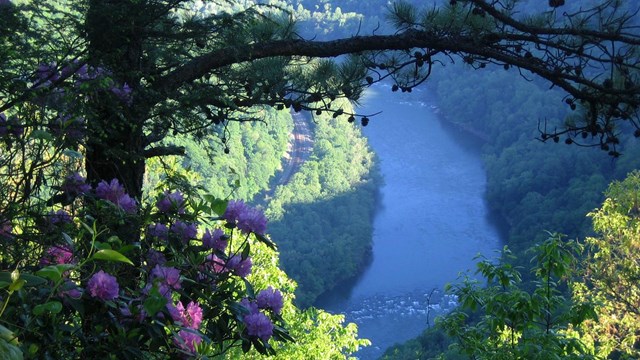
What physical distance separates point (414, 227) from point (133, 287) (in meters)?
17.5

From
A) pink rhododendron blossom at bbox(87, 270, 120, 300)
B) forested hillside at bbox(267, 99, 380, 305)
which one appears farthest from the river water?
pink rhododendron blossom at bbox(87, 270, 120, 300)

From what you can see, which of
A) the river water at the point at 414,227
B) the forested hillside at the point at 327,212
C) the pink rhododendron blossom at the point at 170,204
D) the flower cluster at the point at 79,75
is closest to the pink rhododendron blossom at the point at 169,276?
the pink rhododendron blossom at the point at 170,204

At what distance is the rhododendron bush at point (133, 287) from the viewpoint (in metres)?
0.99

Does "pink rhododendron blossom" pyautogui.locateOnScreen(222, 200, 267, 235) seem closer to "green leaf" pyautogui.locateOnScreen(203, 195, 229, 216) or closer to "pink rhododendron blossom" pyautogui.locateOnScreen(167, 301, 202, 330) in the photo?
"green leaf" pyautogui.locateOnScreen(203, 195, 229, 216)

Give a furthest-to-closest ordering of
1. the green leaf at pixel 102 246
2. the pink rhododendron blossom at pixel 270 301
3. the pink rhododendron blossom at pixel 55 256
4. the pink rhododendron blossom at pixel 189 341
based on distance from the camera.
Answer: the pink rhododendron blossom at pixel 270 301 → the pink rhododendron blossom at pixel 55 256 → the pink rhododendron blossom at pixel 189 341 → the green leaf at pixel 102 246

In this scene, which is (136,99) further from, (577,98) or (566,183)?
(566,183)

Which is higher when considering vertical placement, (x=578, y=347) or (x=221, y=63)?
(x=221, y=63)

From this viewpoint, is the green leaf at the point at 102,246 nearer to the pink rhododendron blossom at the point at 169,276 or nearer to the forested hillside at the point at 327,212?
the pink rhododendron blossom at the point at 169,276

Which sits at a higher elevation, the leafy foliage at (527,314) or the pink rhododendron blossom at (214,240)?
the pink rhododendron blossom at (214,240)

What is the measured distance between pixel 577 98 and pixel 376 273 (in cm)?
1580

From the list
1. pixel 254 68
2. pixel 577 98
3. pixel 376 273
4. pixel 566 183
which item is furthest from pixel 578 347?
pixel 566 183

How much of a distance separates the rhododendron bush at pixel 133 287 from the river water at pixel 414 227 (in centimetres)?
1187

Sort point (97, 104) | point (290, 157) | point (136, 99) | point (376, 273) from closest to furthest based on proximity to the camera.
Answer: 1. point (97, 104)
2. point (136, 99)
3. point (376, 273)
4. point (290, 157)

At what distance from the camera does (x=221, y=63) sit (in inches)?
77.3
